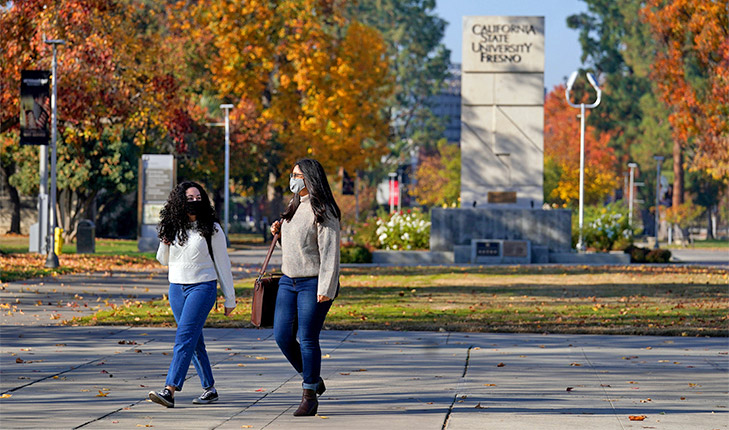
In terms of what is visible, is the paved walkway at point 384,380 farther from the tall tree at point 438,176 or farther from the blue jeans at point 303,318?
the tall tree at point 438,176

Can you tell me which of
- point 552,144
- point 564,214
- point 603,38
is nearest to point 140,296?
point 564,214

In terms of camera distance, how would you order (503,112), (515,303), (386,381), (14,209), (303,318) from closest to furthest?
(303,318), (386,381), (515,303), (503,112), (14,209)

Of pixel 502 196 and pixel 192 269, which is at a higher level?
pixel 502 196

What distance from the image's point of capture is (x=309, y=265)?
344 inches

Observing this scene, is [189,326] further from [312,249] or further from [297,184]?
[297,184]

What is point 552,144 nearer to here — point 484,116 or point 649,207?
point 649,207

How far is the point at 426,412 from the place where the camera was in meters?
9.04

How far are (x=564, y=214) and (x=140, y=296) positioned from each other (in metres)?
18.1

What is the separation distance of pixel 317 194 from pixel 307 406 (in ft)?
5.29

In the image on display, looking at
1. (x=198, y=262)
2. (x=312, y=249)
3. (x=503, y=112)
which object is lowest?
(x=198, y=262)

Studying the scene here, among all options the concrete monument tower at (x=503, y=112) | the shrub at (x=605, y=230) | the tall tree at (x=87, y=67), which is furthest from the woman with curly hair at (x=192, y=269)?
the shrub at (x=605, y=230)

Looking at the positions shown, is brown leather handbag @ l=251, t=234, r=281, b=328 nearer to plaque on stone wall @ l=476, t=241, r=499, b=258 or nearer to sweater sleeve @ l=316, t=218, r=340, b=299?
sweater sleeve @ l=316, t=218, r=340, b=299

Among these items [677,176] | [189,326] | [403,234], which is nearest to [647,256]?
[403,234]

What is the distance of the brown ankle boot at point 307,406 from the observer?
8.73 meters
